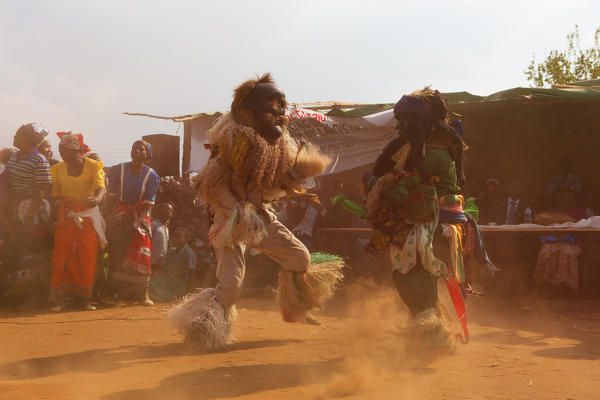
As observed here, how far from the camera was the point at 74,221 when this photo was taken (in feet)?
21.9

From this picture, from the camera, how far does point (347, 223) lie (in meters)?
8.80

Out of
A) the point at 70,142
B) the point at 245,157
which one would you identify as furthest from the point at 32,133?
the point at 245,157

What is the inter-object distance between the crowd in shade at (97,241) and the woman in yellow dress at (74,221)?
0.01 m

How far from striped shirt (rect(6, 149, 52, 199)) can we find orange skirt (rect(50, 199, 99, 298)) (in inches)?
15.5

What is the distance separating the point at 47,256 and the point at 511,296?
20.0 feet

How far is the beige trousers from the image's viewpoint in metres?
4.33

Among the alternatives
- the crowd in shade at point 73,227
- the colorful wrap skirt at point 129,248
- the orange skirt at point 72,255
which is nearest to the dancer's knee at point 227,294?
the crowd in shade at point 73,227

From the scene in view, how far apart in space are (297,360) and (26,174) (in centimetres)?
440

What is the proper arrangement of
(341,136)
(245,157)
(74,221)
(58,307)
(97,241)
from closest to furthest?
(245,157)
(58,307)
(74,221)
(97,241)
(341,136)

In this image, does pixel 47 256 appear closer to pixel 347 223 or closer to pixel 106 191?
pixel 106 191

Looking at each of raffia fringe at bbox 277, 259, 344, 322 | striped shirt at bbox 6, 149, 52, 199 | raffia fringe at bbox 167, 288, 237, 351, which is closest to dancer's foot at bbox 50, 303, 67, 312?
striped shirt at bbox 6, 149, 52, 199

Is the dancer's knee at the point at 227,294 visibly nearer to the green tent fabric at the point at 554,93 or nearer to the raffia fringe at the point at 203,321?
the raffia fringe at the point at 203,321

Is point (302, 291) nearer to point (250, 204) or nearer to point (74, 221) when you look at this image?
point (250, 204)

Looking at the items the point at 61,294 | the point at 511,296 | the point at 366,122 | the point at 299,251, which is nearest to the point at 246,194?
the point at 299,251
